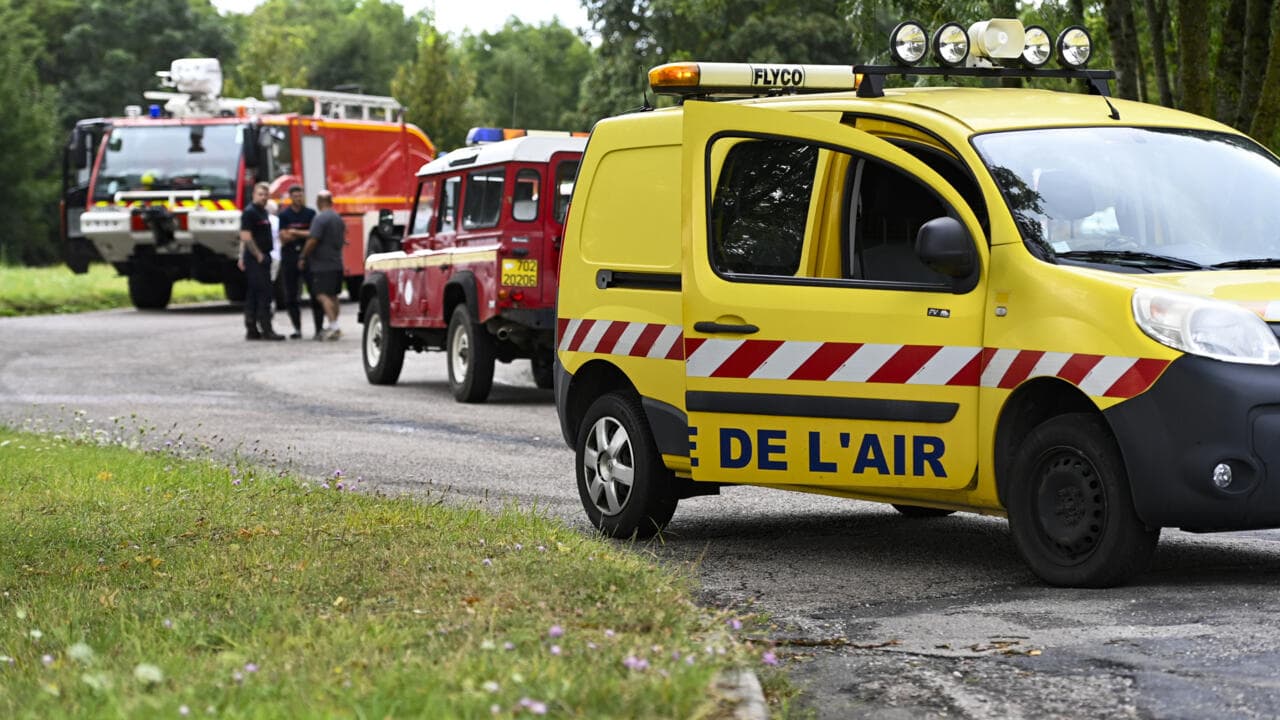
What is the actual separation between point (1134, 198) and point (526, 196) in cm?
910

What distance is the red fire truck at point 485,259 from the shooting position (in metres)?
16.2

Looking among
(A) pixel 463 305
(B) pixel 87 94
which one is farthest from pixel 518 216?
(B) pixel 87 94

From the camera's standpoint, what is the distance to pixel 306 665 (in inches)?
211

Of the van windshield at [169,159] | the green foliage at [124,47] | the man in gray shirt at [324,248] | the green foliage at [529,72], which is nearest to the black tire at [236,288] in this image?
the van windshield at [169,159]

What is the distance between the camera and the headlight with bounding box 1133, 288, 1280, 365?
6.87m

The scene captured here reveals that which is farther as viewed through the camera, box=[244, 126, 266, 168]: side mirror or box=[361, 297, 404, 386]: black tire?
box=[244, 126, 266, 168]: side mirror

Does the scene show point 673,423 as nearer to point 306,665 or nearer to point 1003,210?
point 1003,210

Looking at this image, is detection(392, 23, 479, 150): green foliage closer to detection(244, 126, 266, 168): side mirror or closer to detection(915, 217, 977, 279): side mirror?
detection(244, 126, 266, 168): side mirror

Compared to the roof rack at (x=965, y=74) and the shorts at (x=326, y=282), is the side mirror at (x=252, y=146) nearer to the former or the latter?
the shorts at (x=326, y=282)

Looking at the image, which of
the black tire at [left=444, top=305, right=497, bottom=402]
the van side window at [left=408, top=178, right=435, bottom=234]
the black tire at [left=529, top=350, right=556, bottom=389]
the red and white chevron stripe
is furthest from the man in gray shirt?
the red and white chevron stripe

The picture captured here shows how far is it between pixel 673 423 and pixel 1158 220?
7.19ft

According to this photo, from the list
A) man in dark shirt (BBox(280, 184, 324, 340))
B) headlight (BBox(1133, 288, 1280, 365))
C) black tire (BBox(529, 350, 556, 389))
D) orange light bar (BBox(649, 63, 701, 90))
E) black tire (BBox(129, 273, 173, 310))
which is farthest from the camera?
black tire (BBox(129, 273, 173, 310))

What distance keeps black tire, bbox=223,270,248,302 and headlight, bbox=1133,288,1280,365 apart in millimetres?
26783

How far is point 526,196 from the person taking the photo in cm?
1633
